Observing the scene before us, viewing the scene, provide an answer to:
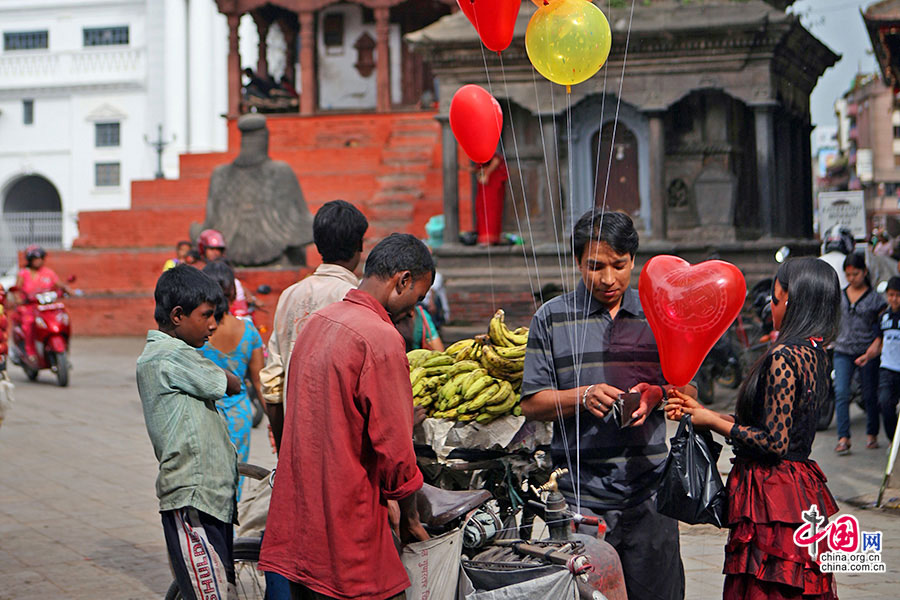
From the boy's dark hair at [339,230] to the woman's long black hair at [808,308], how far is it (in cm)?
169

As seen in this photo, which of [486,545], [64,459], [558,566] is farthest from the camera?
[64,459]

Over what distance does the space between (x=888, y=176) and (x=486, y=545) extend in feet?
190

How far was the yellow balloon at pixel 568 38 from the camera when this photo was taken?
466cm

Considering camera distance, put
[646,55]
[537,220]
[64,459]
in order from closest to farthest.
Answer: [64,459] → [646,55] → [537,220]

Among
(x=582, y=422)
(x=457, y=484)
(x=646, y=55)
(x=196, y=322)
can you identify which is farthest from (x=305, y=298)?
(x=646, y=55)

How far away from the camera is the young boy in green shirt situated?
12.6 ft

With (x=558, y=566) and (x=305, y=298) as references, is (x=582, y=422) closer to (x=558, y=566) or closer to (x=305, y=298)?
(x=558, y=566)

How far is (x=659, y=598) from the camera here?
12.6 ft

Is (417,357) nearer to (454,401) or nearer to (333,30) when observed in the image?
(454,401)

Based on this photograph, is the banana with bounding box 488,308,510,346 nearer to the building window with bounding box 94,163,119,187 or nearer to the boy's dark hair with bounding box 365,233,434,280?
the boy's dark hair with bounding box 365,233,434,280

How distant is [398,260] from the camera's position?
327 centimetres

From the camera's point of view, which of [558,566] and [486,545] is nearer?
[558,566]

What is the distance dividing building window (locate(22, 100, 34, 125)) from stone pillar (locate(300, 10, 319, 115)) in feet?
78.0

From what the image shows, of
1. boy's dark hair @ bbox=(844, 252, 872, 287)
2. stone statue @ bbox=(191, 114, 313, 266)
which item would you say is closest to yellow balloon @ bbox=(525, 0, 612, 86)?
boy's dark hair @ bbox=(844, 252, 872, 287)
